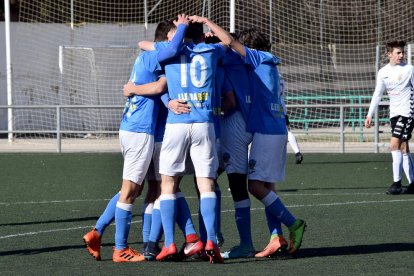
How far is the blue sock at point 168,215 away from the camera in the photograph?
808 cm

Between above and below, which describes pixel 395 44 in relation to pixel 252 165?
above

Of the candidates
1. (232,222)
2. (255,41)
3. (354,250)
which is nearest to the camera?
(255,41)

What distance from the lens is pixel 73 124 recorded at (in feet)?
86.7

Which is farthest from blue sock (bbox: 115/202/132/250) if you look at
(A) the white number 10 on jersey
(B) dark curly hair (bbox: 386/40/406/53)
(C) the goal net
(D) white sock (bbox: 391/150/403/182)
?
(C) the goal net

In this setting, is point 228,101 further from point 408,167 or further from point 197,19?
point 408,167

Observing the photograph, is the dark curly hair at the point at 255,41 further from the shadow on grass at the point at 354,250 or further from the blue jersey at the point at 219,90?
the shadow on grass at the point at 354,250

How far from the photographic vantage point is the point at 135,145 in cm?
826

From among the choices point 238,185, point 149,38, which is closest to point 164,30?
point 238,185

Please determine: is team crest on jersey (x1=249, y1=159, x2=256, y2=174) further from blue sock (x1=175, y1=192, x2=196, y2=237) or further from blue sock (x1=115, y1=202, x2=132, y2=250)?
blue sock (x1=115, y1=202, x2=132, y2=250)

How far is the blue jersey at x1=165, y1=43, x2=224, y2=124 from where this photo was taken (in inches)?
315

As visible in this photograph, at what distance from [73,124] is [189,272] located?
19085 mm

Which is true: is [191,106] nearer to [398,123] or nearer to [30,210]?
[30,210]

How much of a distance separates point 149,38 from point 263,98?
20.6 metres

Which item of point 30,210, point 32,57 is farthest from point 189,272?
point 32,57
